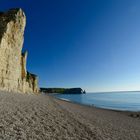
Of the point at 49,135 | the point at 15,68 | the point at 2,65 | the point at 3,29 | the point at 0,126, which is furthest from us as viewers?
the point at 15,68

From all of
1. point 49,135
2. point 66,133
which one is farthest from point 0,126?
point 66,133

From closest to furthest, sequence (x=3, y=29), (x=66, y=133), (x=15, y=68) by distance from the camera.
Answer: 1. (x=66, y=133)
2. (x=3, y=29)
3. (x=15, y=68)

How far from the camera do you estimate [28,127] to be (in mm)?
9391

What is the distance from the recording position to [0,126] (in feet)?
27.4

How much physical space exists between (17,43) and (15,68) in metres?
5.95

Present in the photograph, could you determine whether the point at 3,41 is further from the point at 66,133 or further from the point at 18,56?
the point at 66,133

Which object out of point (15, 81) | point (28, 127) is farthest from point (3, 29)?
point (28, 127)

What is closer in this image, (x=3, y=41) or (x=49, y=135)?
(x=49, y=135)

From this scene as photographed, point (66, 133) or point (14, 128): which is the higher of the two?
point (14, 128)

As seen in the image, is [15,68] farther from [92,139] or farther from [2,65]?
[92,139]

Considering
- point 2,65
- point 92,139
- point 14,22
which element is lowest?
point 92,139

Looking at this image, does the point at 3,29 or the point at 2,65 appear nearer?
the point at 2,65

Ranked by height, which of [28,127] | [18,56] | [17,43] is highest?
[17,43]

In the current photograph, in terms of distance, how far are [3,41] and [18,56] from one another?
741cm
